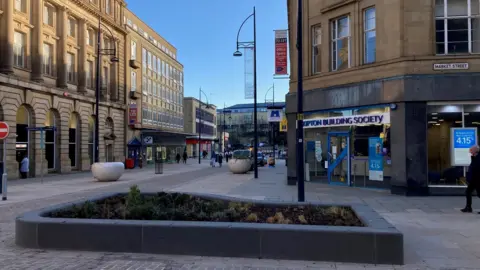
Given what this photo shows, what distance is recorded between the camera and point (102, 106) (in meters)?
39.8

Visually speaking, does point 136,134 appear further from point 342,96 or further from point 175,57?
point 342,96

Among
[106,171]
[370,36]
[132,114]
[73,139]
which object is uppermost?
[370,36]

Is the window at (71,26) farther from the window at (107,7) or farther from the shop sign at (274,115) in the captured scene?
the shop sign at (274,115)

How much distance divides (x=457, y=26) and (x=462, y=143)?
4310 millimetres

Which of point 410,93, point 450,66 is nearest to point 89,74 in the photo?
point 410,93

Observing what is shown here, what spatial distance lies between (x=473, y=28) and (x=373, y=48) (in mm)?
3558

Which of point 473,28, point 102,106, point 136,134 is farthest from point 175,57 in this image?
point 473,28

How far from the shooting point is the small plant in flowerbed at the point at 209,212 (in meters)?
7.48

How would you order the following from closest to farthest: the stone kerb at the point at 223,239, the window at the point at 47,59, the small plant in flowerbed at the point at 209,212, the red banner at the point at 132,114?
the stone kerb at the point at 223,239 → the small plant in flowerbed at the point at 209,212 → the window at the point at 47,59 → the red banner at the point at 132,114

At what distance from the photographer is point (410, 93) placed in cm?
1446

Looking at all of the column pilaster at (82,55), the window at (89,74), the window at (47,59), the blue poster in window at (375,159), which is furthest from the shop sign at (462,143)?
the window at (89,74)

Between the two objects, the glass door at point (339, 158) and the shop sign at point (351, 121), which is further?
the glass door at point (339, 158)

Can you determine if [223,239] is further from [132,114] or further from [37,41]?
[132,114]

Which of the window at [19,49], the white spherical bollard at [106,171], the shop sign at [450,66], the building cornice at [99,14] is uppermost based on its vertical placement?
the building cornice at [99,14]
